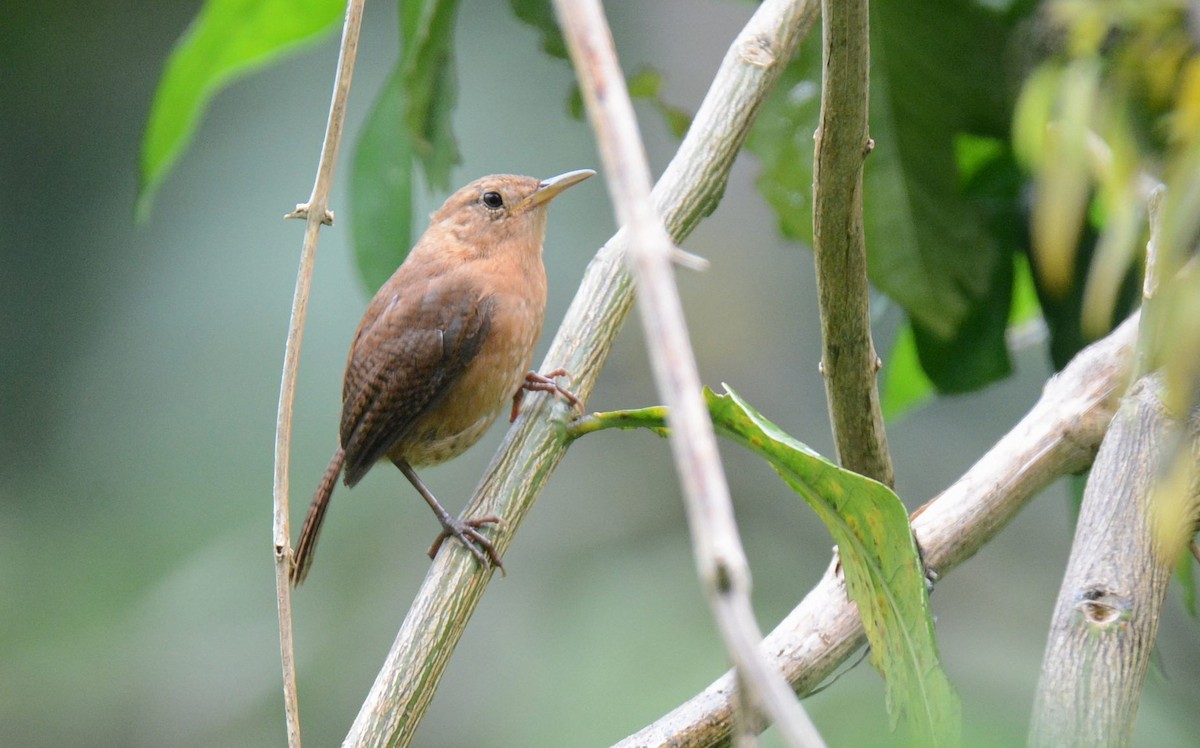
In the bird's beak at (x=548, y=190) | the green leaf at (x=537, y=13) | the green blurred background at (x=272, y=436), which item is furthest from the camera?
the green blurred background at (x=272, y=436)

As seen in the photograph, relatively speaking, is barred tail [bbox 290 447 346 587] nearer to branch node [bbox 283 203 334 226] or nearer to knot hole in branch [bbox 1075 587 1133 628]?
branch node [bbox 283 203 334 226]

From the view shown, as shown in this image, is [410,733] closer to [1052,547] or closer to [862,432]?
[862,432]

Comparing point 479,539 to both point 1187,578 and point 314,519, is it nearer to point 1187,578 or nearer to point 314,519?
point 314,519

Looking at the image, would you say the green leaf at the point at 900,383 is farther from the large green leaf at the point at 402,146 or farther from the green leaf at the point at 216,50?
the green leaf at the point at 216,50

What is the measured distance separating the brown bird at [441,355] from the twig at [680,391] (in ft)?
5.89

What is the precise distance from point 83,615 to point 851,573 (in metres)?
4.58

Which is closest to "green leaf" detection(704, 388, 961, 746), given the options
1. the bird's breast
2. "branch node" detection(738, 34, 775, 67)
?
"branch node" detection(738, 34, 775, 67)

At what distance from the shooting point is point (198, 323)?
5.48 metres

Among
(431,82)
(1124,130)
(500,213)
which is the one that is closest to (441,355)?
(500,213)

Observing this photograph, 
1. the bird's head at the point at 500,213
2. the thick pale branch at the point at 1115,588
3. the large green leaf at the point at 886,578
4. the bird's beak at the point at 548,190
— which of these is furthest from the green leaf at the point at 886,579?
the bird's head at the point at 500,213

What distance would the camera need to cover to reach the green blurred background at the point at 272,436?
5.09 m

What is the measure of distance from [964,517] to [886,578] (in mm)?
287

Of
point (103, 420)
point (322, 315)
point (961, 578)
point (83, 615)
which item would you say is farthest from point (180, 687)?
point (961, 578)

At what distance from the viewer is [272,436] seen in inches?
213
